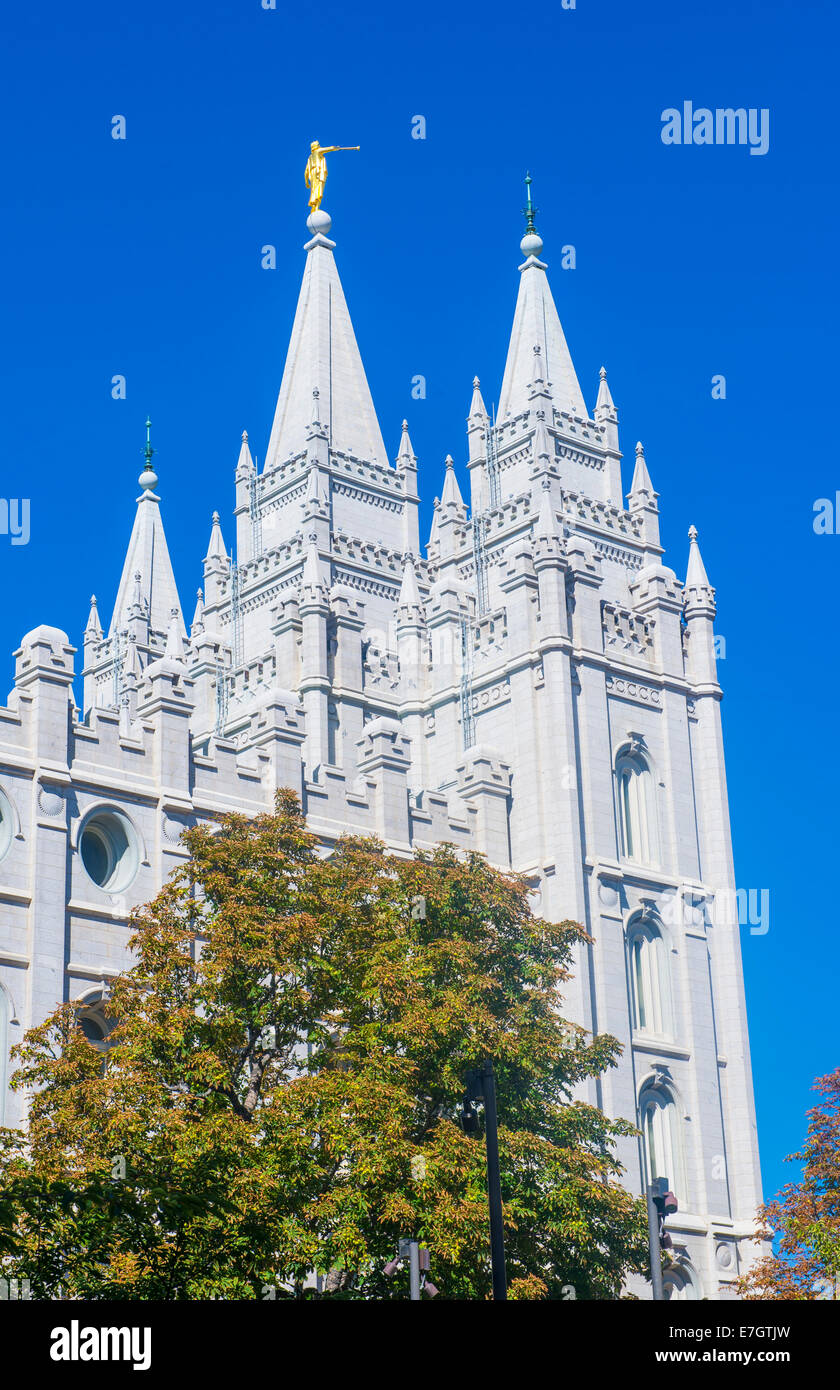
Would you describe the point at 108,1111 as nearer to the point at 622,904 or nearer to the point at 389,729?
the point at 389,729

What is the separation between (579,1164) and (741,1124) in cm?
1556

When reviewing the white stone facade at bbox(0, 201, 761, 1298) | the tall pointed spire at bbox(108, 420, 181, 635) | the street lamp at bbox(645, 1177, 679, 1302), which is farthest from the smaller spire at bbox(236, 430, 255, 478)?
the street lamp at bbox(645, 1177, 679, 1302)

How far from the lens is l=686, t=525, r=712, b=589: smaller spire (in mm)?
51000

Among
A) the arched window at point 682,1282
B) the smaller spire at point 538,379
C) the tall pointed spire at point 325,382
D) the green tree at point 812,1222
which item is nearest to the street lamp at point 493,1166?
the green tree at point 812,1222

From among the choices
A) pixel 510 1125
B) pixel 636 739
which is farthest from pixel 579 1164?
pixel 636 739

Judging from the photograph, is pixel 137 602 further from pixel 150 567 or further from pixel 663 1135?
pixel 663 1135

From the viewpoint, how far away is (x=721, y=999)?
46.3m

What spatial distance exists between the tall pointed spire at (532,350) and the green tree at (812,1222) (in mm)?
26961

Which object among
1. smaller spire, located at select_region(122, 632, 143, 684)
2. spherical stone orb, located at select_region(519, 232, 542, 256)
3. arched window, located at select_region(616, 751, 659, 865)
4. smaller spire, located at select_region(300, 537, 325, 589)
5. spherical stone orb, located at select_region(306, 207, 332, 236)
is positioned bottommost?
arched window, located at select_region(616, 751, 659, 865)

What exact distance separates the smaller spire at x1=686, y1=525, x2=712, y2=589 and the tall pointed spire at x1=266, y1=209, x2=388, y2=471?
11.8 m

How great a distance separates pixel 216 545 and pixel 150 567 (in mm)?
11943

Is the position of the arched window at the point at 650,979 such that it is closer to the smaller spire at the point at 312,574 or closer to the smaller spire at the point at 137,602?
the smaller spire at the point at 312,574

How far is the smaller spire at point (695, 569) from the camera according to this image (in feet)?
167

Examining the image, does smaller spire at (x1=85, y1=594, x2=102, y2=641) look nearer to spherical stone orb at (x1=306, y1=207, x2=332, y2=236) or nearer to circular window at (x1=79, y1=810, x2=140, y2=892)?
spherical stone orb at (x1=306, y1=207, x2=332, y2=236)
